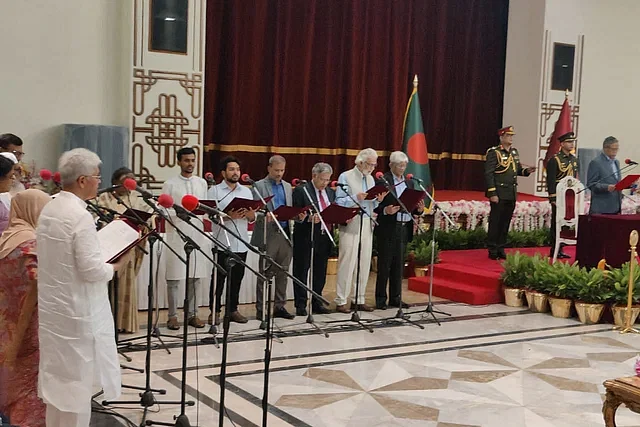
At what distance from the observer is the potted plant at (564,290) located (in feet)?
23.6

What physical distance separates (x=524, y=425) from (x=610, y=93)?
369 inches

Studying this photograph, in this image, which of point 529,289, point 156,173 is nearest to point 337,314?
point 529,289

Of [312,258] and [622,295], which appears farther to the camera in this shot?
[622,295]

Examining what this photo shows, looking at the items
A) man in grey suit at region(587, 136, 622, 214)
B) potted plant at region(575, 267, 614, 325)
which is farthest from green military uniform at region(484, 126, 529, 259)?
potted plant at region(575, 267, 614, 325)

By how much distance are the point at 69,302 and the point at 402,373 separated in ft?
8.85

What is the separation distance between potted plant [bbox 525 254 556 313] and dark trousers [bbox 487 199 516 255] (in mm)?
1193

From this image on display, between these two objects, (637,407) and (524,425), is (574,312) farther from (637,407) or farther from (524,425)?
(637,407)

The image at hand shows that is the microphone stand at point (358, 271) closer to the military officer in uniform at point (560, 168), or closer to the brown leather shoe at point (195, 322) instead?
the brown leather shoe at point (195, 322)

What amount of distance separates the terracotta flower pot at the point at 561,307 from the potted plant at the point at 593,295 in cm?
11

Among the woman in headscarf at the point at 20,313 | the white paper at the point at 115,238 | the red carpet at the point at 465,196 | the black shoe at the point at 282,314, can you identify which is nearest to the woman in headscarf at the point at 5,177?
the woman in headscarf at the point at 20,313

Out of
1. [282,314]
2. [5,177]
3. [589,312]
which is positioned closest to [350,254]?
[282,314]

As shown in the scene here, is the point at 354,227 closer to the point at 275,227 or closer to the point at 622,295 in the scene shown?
the point at 275,227

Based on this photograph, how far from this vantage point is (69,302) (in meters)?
3.15

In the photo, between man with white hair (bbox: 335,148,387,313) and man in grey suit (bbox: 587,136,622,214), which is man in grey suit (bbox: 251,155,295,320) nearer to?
man with white hair (bbox: 335,148,387,313)
